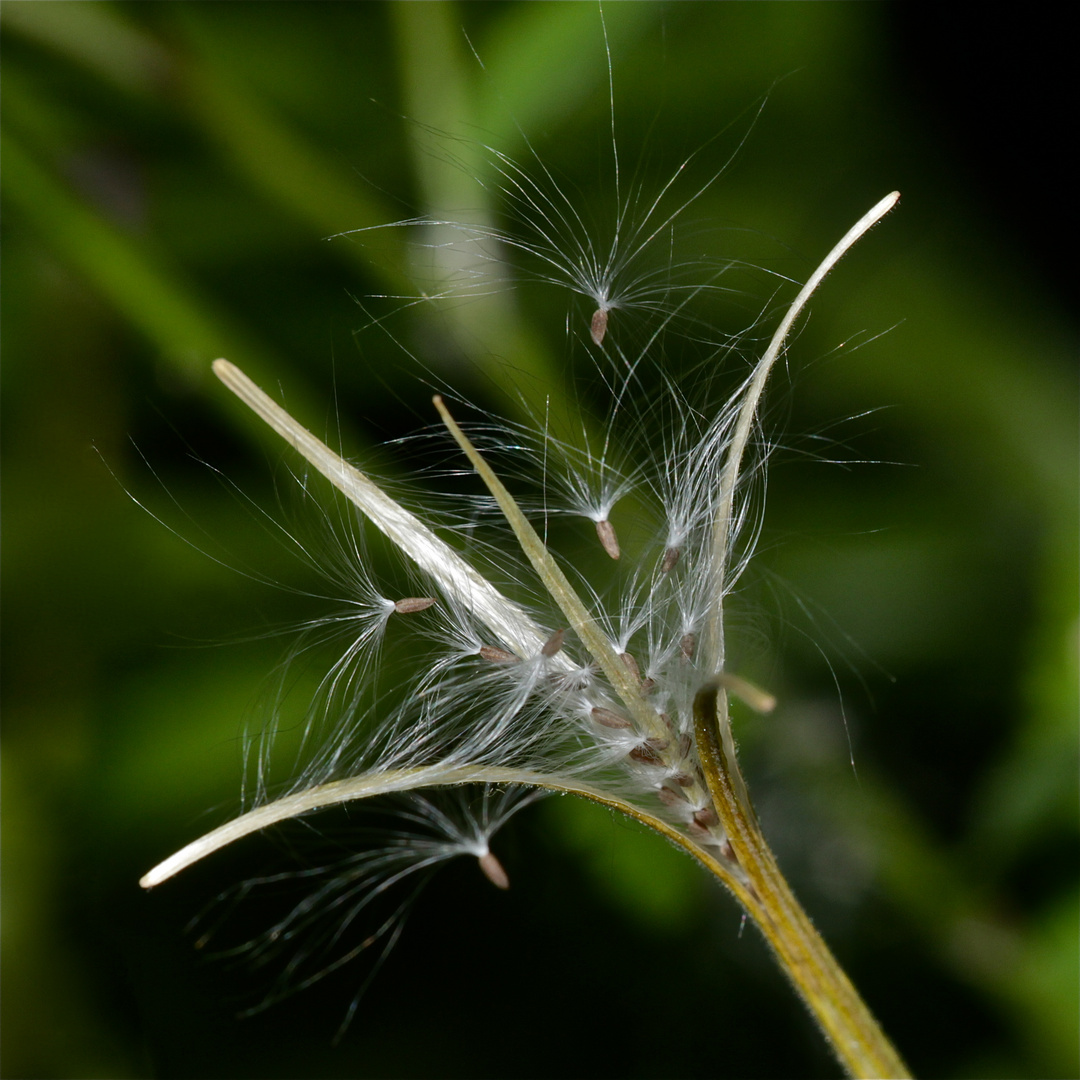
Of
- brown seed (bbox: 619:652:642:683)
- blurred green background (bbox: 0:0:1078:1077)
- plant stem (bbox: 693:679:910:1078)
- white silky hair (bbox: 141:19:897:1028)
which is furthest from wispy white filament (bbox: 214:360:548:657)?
blurred green background (bbox: 0:0:1078:1077)

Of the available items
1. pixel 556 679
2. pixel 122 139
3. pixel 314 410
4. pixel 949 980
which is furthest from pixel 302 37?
pixel 949 980

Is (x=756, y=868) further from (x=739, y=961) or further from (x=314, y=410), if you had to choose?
(x=314, y=410)

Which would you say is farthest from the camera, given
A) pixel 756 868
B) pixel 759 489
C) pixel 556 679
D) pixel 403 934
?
pixel 759 489

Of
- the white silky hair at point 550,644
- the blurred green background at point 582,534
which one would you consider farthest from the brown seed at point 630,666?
the blurred green background at point 582,534

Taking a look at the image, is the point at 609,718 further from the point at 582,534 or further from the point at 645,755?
the point at 582,534

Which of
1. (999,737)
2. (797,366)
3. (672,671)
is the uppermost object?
(797,366)

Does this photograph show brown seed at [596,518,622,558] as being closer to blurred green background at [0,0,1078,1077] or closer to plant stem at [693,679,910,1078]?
plant stem at [693,679,910,1078]
